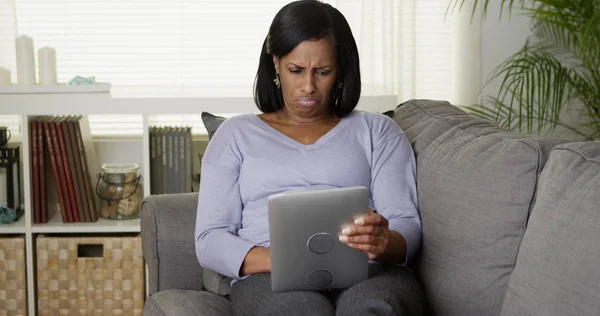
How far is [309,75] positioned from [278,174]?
0.24 meters

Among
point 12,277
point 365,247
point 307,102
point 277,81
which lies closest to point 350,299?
point 365,247

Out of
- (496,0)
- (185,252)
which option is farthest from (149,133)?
(496,0)

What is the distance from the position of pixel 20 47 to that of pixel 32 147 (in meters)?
0.34

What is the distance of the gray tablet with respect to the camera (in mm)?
1525

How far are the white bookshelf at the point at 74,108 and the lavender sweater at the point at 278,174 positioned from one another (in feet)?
2.69

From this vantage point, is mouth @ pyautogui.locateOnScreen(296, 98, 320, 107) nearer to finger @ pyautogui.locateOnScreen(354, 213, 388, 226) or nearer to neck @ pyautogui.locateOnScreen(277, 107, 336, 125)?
neck @ pyautogui.locateOnScreen(277, 107, 336, 125)

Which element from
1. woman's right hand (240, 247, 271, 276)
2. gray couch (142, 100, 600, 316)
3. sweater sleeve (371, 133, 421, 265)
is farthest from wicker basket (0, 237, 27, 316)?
sweater sleeve (371, 133, 421, 265)

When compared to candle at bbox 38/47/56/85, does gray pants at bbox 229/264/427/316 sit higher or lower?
lower

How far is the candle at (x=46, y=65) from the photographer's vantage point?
2797mm

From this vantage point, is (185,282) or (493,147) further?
(185,282)

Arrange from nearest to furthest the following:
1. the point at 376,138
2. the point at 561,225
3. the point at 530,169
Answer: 1. the point at 561,225
2. the point at 530,169
3. the point at 376,138

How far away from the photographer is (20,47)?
279 centimetres

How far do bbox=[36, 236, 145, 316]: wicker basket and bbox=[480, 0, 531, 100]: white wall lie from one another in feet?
4.93

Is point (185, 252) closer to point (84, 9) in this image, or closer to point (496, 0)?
point (84, 9)
